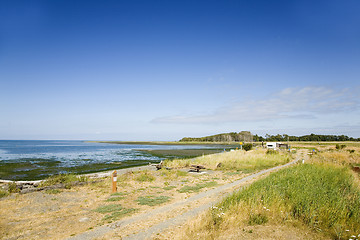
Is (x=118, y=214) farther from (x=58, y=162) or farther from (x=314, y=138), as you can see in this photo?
(x=314, y=138)

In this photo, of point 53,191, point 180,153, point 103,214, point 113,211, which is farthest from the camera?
point 180,153

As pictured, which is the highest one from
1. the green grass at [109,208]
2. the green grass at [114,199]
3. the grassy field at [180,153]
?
the green grass at [109,208]

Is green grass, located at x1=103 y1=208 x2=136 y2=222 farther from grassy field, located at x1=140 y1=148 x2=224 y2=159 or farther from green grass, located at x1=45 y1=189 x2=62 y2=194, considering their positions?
grassy field, located at x1=140 y1=148 x2=224 y2=159

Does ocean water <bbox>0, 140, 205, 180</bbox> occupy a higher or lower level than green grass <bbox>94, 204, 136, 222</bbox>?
lower

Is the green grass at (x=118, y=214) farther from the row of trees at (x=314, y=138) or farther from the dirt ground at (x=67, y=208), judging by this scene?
the row of trees at (x=314, y=138)

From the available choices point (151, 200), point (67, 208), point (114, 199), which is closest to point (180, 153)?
point (114, 199)

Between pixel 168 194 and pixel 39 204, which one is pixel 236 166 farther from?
pixel 39 204

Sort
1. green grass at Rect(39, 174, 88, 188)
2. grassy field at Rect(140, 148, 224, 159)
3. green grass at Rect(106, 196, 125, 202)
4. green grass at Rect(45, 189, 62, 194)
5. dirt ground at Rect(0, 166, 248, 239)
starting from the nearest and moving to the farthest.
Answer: dirt ground at Rect(0, 166, 248, 239) < green grass at Rect(106, 196, 125, 202) < green grass at Rect(45, 189, 62, 194) < green grass at Rect(39, 174, 88, 188) < grassy field at Rect(140, 148, 224, 159)

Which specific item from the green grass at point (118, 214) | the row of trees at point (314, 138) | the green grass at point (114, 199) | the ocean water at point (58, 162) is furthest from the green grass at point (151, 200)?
the row of trees at point (314, 138)

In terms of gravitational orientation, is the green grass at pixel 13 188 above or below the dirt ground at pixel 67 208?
above

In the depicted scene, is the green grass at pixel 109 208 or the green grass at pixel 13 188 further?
the green grass at pixel 13 188

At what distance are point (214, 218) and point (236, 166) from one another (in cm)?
1870

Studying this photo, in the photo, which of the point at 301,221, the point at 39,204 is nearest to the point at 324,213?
the point at 301,221

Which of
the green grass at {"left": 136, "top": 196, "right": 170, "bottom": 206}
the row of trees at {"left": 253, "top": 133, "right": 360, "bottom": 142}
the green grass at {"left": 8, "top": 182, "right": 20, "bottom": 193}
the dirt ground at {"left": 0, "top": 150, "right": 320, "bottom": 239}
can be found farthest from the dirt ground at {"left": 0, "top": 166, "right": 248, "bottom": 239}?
the row of trees at {"left": 253, "top": 133, "right": 360, "bottom": 142}
